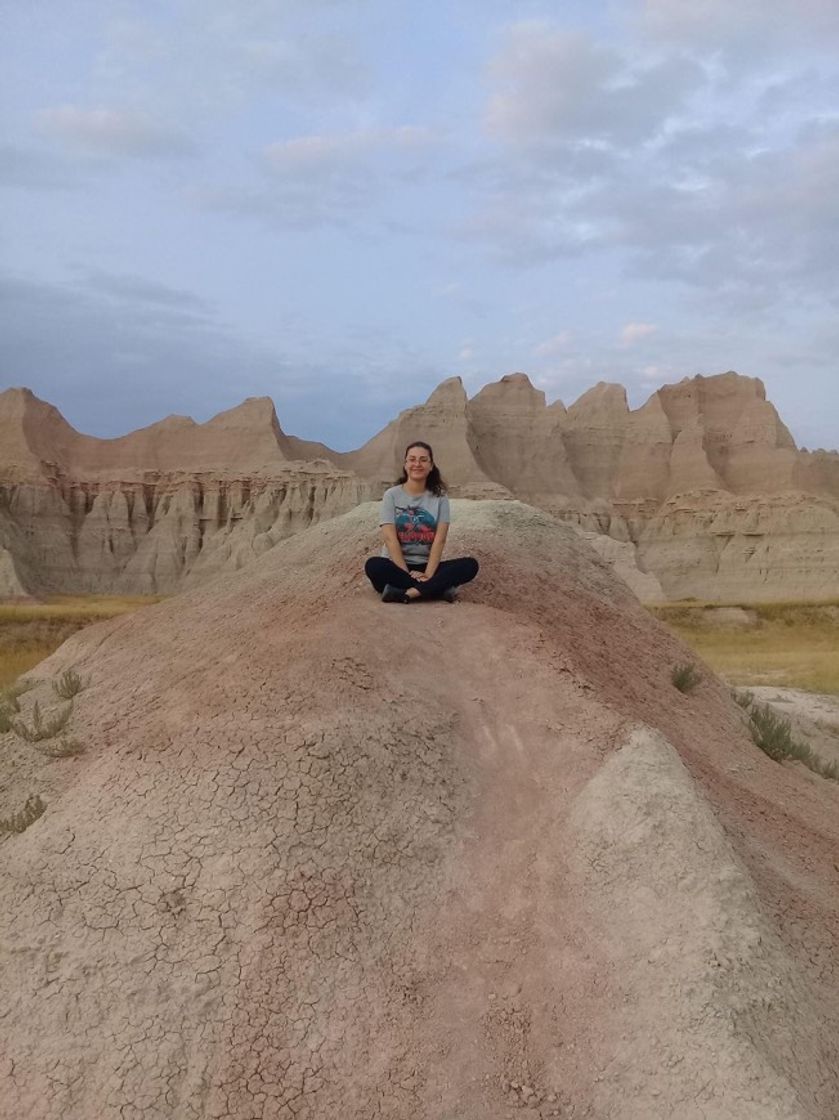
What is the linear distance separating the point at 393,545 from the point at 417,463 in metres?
0.65

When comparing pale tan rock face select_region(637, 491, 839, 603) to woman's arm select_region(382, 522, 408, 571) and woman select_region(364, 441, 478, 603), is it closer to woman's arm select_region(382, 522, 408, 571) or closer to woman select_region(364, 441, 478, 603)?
woman select_region(364, 441, 478, 603)

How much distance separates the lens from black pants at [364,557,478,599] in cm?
647

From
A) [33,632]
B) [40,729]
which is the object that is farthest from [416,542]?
[33,632]

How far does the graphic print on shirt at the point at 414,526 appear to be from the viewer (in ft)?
22.1

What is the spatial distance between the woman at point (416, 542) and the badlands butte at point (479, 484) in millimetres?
49616

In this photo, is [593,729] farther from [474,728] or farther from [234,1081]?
[234,1081]

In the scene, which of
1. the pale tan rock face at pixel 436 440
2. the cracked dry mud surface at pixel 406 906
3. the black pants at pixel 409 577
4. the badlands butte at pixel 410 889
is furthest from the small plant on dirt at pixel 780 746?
the pale tan rock face at pixel 436 440

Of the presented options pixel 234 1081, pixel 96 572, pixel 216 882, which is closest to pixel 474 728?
pixel 216 882

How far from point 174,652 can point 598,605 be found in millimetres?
3750

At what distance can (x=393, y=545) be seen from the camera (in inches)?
258

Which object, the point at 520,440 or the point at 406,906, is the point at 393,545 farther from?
the point at 520,440

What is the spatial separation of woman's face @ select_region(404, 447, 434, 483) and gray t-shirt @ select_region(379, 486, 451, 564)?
0.43 feet

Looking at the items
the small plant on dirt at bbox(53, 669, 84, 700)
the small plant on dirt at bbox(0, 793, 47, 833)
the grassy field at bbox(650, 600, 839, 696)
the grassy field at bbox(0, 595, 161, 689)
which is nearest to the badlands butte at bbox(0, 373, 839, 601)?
the grassy field at bbox(650, 600, 839, 696)

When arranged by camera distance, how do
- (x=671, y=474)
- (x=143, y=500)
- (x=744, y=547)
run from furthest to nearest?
1. (x=671, y=474)
2. (x=143, y=500)
3. (x=744, y=547)
